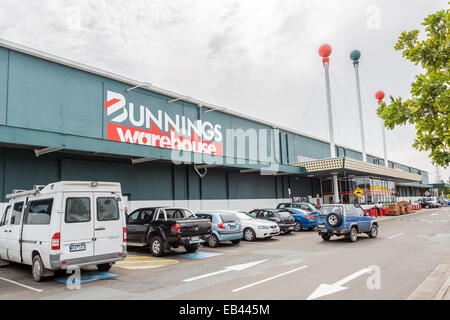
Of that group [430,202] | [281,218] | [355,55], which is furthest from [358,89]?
[281,218]

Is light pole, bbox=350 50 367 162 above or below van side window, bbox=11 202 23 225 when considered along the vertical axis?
above

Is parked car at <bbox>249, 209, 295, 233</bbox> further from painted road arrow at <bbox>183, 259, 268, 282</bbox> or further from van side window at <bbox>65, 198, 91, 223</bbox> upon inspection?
van side window at <bbox>65, 198, 91, 223</bbox>

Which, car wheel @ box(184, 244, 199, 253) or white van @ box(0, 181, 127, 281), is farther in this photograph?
car wheel @ box(184, 244, 199, 253)

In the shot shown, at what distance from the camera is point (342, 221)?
15.4m

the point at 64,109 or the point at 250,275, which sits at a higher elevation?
the point at 64,109

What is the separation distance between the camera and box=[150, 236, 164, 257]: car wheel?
12.3 m

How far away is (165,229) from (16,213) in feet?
15.2

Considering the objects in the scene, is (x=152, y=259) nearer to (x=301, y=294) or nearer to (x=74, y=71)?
(x=301, y=294)

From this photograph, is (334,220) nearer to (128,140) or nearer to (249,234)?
(249,234)

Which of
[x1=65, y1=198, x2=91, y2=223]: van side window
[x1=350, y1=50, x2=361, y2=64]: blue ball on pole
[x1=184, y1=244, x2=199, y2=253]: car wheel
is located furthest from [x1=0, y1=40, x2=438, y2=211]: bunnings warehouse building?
[x1=350, y1=50, x2=361, y2=64]: blue ball on pole

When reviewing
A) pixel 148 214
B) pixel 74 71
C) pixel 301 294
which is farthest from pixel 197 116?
pixel 301 294

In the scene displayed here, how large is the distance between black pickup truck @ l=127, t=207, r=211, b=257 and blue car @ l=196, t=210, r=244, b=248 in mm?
1842

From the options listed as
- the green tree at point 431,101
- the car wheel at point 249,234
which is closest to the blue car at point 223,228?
the car wheel at point 249,234

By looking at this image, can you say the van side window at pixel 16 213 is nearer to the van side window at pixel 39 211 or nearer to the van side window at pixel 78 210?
the van side window at pixel 39 211
